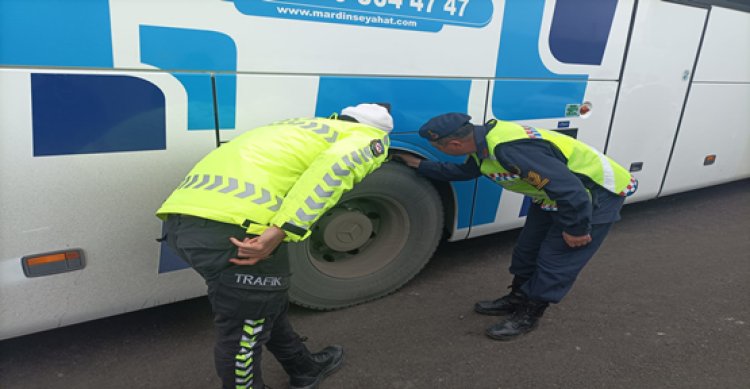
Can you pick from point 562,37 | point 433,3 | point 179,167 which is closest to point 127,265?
point 179,167

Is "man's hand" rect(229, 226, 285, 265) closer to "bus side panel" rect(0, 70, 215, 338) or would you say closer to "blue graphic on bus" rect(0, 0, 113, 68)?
"bus side panel" rect(0, 70, 215, 338)

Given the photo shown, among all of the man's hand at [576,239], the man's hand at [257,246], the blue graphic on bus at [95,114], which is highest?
the blue graphic on bus at [95,114]

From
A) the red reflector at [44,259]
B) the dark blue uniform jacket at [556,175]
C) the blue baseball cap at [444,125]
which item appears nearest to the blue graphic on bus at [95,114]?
the red reflector at [44,259]

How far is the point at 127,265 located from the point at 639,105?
3.84 meters

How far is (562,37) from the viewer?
10.4ft

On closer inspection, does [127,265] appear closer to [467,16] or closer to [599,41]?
[467,16]

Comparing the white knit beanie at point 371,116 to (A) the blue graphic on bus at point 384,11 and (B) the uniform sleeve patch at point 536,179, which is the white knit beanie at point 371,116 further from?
(B) the uniform sleeve patch at point 536,179

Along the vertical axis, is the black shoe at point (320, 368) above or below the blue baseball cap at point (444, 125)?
below

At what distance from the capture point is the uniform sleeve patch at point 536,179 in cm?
227

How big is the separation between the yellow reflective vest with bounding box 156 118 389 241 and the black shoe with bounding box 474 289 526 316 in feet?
5.37

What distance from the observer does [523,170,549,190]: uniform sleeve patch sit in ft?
7.45

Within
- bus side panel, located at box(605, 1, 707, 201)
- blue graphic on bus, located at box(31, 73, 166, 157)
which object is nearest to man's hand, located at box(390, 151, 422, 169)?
blue graphic on bus, located at box(31, 73, 166, 157)

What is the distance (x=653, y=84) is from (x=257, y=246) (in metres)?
3.66

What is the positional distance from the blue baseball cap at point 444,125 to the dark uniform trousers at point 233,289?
3.45 feet
